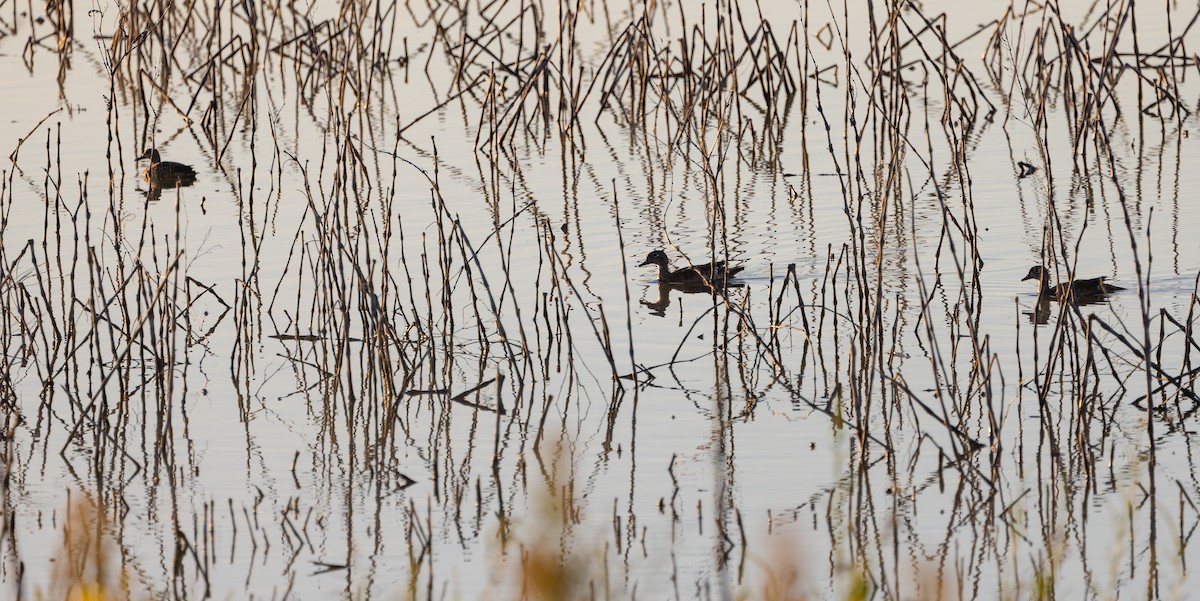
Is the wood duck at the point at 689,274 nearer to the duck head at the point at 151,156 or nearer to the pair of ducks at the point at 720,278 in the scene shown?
the pair of ducks at the point at 720,278

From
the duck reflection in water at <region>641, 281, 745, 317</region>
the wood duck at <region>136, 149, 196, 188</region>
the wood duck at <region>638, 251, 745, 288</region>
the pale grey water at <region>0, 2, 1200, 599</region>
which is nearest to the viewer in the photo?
the pale grey water at <region>0, 2, 1200, 599</region>

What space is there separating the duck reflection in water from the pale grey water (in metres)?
0.06

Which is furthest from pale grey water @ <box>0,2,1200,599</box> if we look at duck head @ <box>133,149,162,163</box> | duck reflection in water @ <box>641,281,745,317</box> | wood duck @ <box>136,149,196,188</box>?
duck head @ <box>133,149,162,163</box>

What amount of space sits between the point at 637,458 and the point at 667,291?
2456 millimetres

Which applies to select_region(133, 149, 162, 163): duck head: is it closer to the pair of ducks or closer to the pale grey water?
the pale grey water

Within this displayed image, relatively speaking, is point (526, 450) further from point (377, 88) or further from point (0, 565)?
point (377, 88)

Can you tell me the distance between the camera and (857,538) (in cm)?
433

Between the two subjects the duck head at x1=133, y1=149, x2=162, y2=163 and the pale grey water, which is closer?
the pale grey water

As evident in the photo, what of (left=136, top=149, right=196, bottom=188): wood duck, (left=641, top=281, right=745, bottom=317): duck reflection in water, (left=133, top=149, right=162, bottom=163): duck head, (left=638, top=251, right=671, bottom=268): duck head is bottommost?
(left=641, top=281, right=745, bottom=317): duck reflection in water

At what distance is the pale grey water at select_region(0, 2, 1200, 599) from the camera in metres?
4.40

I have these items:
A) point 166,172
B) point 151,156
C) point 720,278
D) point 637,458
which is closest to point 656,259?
point 720,278

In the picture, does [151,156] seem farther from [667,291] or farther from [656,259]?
[667,291]

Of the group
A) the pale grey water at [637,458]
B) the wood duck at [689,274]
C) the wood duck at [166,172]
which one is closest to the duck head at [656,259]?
the wood duck at [689,274]

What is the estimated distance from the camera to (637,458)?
17.6 ft
